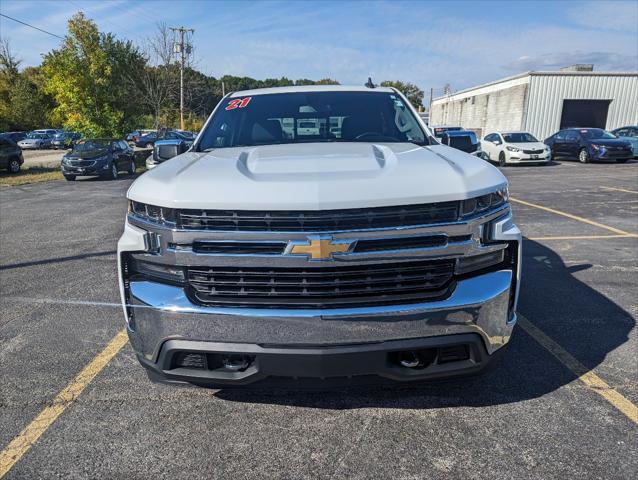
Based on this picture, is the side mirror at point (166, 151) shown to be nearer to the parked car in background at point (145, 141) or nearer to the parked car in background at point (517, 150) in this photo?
the parked car in background at point (517, 150)

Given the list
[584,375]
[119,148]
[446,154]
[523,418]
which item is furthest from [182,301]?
[119,148]

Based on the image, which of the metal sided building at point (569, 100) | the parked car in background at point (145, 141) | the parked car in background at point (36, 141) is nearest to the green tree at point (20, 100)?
the parked car in background at point (36, 141)

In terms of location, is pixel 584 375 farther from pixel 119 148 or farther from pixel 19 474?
pixel 119 148

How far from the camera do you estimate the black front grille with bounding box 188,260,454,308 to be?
2.09 meters

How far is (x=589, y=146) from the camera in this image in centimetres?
1973

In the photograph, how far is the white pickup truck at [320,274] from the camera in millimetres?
2066

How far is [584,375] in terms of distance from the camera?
9.78 feet

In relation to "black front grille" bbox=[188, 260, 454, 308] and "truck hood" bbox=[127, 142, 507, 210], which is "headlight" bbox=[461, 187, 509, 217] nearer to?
"truck hood" bbox=[127, 142, 507, 210]

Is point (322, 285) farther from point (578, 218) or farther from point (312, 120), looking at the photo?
point (578, 218)

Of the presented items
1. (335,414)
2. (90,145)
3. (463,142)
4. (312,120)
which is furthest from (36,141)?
(335,414)

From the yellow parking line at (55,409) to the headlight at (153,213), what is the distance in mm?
1287

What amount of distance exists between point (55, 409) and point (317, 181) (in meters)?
2.06

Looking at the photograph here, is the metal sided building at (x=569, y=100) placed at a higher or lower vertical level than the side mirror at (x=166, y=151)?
higher

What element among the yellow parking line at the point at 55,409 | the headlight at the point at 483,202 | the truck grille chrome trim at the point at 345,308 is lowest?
the yellow parking line at the point at 55,409
